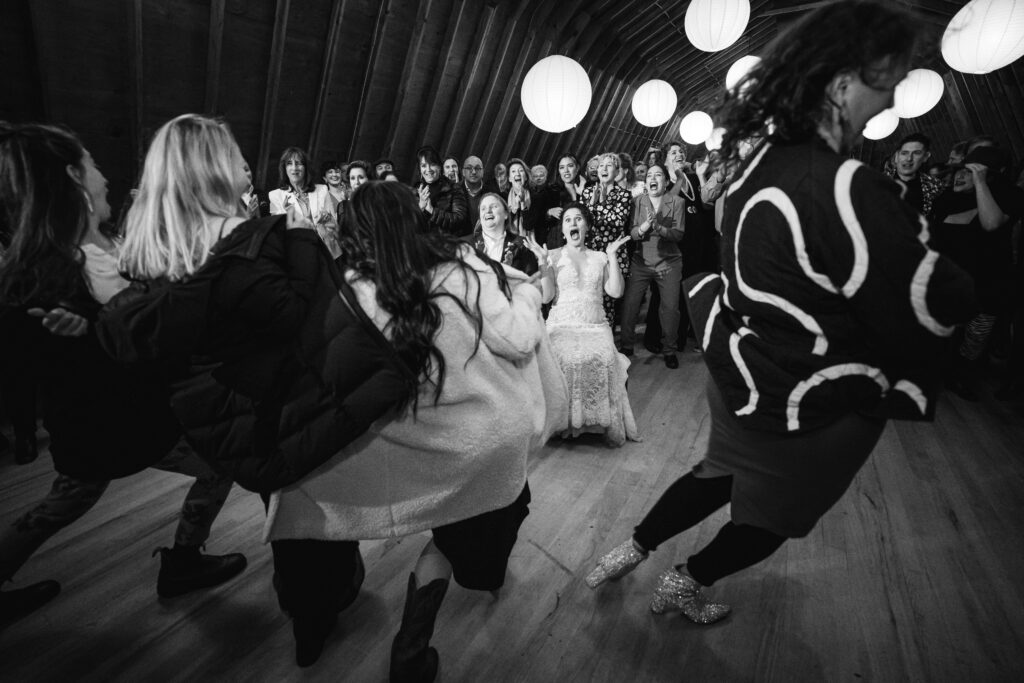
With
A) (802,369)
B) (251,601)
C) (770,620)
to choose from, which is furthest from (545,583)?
(802,369)

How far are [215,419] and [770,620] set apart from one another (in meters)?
1.78

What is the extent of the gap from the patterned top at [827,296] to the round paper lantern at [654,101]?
5656 millimetres

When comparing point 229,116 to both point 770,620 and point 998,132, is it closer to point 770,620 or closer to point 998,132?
point 770,620

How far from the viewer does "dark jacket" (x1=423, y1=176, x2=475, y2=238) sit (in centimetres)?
380

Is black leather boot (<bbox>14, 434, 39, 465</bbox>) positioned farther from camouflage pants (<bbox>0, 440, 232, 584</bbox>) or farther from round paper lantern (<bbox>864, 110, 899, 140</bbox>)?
round paper lantern (<bbox>864, 110, 899, 140</bbox>)

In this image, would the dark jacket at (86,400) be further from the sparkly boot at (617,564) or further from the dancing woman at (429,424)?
the sparkly boot at (617,564)

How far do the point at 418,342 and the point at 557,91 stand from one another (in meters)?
3.71

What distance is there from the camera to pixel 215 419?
1062mm

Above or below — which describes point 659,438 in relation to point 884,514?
below

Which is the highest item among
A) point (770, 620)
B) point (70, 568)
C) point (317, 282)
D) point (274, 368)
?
point (317, 282)

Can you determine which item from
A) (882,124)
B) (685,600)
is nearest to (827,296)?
(685,600)

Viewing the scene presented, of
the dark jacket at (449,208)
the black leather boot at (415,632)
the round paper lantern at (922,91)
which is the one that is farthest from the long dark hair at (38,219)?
the round paper lantern at (922,91)

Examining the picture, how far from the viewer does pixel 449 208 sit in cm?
389

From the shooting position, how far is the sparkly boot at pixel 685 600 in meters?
1.47
